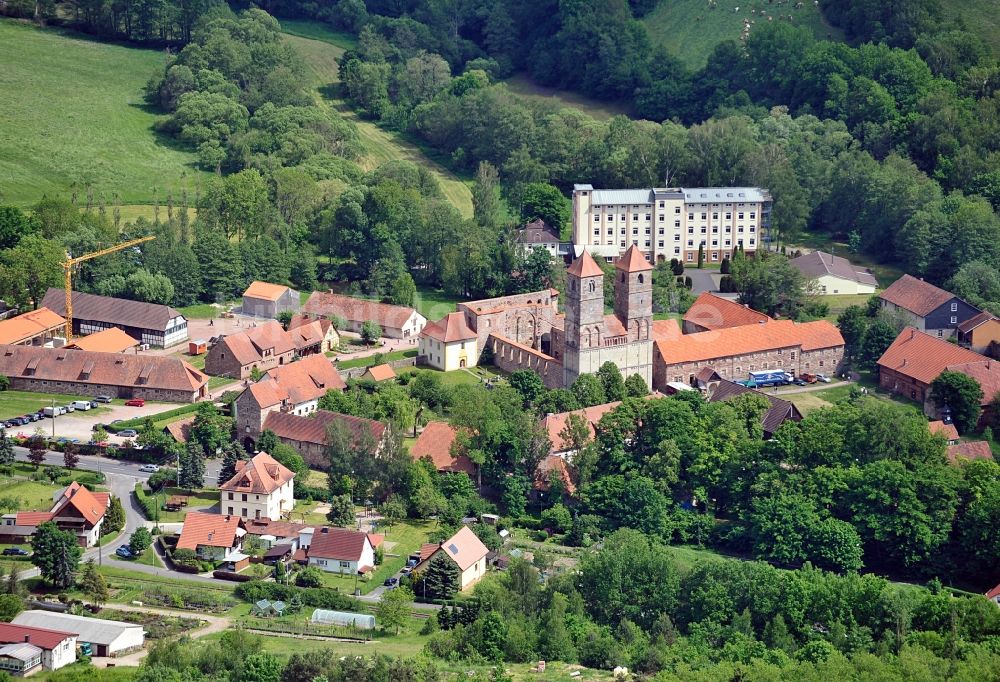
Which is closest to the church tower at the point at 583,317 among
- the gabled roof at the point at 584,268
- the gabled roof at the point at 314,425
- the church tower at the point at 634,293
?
the gabled roof at the point at 584,268

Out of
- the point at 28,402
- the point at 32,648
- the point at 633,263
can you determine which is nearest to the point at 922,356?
the point at 633,263

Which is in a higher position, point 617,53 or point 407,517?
point 617,53

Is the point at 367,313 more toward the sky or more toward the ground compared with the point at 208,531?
more toward the sky

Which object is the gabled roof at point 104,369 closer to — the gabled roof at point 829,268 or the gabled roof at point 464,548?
the gabled roof at point 464,548

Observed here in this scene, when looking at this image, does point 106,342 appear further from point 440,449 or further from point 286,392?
point 440,449

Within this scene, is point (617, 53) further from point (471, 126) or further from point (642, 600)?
point (642, 600)

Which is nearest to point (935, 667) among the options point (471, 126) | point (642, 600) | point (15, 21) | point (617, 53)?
point (642, 600)
